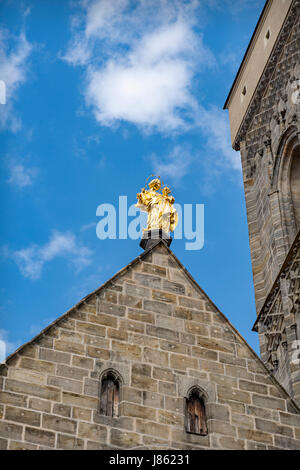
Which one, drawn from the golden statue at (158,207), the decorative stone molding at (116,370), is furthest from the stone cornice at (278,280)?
the decorative stone molding at (116,370)

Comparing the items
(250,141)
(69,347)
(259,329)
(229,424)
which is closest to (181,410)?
(229,424)

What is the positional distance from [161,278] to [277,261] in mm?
8873

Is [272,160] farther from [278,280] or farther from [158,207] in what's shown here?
[158,207]

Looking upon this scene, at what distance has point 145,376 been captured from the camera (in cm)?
1733

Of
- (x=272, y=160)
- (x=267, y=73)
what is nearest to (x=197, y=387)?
(x=272, y=160)

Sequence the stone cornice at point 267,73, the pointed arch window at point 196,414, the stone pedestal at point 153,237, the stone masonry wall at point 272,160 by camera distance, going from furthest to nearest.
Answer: the stone cornice at point 267,73 < the stone masonry wall at point 272,160 < the stone pedestal at point 153,237 < the pointed arch window at point 196,414

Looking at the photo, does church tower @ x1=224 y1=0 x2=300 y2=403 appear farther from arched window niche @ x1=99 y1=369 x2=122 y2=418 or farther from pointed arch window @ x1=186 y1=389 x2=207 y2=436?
arched window niche @ x1=99 y1=369 x2=122 y2=418

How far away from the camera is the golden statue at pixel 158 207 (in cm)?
2109

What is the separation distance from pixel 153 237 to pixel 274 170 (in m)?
9.66

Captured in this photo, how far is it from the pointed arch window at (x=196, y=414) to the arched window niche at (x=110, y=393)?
3.56 feet

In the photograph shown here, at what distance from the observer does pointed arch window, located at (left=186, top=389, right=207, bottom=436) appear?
55.9 ft

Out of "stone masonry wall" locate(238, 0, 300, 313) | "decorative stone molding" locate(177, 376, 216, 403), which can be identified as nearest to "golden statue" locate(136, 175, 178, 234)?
"decorative stone molding" locate(177, 376, 216, 403)

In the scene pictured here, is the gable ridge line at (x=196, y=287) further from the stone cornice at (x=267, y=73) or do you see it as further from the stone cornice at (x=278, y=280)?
the stone cornice at (x=267, y=73)

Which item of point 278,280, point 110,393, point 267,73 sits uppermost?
point 267,73
